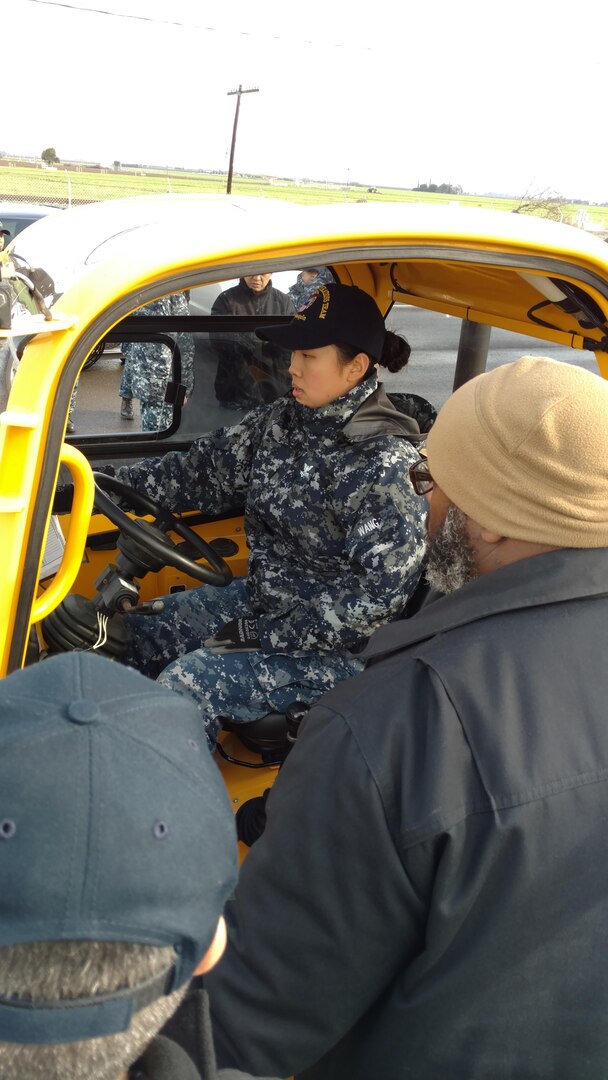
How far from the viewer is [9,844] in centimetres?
69

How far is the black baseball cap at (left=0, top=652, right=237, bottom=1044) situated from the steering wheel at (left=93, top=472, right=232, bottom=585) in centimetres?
169

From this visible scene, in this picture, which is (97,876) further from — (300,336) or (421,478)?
(300,336)

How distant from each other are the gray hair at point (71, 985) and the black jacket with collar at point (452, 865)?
0.54 m

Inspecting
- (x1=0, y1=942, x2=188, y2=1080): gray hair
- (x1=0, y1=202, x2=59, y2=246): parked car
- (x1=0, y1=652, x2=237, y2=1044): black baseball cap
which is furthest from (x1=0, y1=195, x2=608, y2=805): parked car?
(x1=0, y1=202, x2=59, y2=246): parked car

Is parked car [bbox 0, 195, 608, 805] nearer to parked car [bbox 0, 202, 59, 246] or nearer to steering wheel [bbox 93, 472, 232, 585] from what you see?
steering wheel [bbox 93, 472, 232, 585]

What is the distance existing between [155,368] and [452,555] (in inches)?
74.6

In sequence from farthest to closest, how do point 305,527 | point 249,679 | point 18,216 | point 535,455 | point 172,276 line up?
1. point 18,216
2. point 305,527
3. point 249,679
4. point 172,276
5. point 535,455

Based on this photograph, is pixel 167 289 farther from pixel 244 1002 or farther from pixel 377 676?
pixel 244 1002

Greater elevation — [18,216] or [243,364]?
[18,216]

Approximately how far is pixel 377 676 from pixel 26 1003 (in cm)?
77

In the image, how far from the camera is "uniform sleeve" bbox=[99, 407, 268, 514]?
2.96m

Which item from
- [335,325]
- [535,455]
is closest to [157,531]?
[335,325]

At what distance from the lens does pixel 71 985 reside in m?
0.68

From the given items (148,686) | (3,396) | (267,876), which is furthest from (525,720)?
(3,396)
